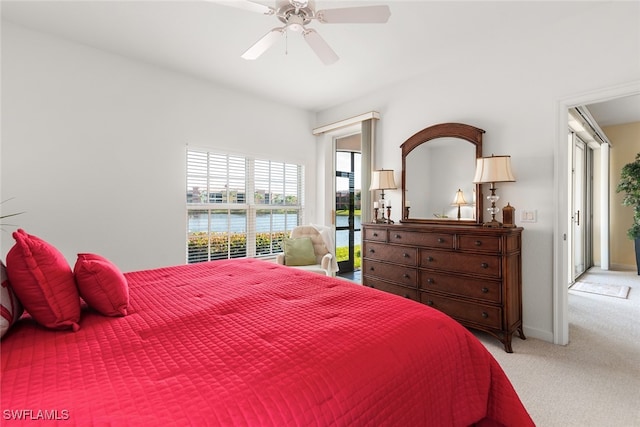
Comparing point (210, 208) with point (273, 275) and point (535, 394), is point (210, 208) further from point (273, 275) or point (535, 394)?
point (535, 394)

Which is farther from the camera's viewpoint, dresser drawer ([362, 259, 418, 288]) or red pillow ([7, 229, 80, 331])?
dresser drawer ([362, 259, 418, 288])

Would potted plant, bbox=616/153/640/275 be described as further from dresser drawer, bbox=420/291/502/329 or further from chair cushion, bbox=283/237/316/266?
chair cushion, bbox=283/237/316/266

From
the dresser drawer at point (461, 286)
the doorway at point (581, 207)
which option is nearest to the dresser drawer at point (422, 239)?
the dresser drawer at point (461, 286)

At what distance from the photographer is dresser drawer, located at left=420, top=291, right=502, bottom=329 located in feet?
8.47

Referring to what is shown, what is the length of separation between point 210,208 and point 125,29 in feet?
6.50

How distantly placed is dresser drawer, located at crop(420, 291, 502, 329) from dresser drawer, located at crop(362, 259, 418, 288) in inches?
7.4

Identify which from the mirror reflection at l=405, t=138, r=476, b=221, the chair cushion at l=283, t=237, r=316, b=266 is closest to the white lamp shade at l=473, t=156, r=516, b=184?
the mirror reflection at l=405, t=138, r=476, b=221

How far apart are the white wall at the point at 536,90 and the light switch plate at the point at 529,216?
3cm

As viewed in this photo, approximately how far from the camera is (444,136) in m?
3.31

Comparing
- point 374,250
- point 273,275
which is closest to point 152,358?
point 273,275

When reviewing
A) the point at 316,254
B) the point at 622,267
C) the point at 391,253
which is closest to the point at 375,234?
the point at 391,253

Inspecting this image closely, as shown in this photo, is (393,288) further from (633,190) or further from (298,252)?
(633,190)

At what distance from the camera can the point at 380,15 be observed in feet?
5.93

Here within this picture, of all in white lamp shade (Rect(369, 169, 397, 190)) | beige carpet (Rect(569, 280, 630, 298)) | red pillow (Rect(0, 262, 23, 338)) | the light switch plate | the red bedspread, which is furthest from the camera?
beige carpet (Rect(569, 280, 630, 298))
